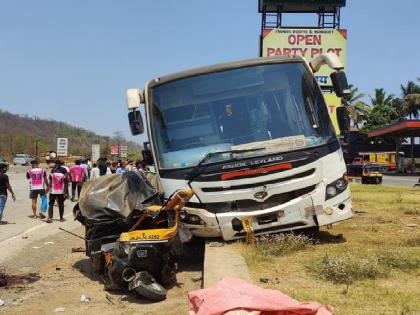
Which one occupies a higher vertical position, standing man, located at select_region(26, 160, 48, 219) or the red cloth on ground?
standing man, located at select_region(26, 160, 48, 219)

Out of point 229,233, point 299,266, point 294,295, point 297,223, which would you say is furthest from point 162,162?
point 294,295

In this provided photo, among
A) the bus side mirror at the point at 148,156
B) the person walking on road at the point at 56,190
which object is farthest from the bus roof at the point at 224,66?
the person walking on road at the point at 56,190

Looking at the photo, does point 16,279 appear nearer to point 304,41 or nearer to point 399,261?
point 399,261

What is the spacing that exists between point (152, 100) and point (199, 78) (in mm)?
789

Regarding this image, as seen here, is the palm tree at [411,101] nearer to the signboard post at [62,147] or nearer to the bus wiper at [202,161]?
the signboard post at [62,147]

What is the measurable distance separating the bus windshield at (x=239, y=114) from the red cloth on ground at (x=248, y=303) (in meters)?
3.49

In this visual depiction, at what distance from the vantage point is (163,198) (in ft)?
25.9

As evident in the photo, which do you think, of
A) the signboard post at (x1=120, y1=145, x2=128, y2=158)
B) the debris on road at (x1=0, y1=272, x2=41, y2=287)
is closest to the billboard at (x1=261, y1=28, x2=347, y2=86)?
the debris on road at (x1=0, y1=272, x2=41, y2=287)

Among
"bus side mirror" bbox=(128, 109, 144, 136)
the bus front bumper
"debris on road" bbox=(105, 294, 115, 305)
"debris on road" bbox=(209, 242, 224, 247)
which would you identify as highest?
"bus side mirror" bbox=(128, 109, 144, 136)

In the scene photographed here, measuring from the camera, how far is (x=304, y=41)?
25.0 m

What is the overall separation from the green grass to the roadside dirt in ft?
3.03

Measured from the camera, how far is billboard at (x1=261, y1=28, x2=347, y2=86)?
975 inches

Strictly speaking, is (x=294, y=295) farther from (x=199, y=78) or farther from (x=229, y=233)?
(x=199, y=78)

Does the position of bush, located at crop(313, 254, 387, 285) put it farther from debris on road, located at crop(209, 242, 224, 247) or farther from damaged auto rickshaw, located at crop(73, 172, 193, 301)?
debris on road, located at crop(209, 242, 224, 247)
